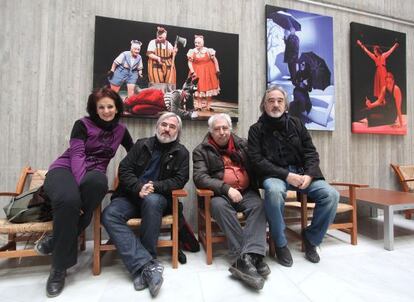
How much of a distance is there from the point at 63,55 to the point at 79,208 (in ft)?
5.46

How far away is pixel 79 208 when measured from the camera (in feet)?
4.76

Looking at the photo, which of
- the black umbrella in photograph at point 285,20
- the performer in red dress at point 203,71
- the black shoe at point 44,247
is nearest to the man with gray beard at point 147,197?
the black shoe at point 44,247

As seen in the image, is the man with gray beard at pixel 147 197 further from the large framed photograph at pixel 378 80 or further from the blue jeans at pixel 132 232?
the large framed photograph at pixel 378 80

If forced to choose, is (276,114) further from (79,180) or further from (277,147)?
(79,180)

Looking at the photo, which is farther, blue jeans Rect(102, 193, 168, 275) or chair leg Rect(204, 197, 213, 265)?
chair leg Rect(204, 197, 213, 265)

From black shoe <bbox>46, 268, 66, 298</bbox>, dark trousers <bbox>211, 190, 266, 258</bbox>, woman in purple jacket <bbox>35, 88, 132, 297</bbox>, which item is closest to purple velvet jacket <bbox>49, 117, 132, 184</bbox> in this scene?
woman in purple jacket <bbox>35, 88, 132, 297</bbox>

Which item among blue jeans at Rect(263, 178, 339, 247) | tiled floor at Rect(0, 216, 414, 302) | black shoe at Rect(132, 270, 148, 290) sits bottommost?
tiled floor at Rect(0, 216, 414, 302)

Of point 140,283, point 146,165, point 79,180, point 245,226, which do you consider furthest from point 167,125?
point 140,283

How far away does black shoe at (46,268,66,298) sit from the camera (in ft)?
4.37

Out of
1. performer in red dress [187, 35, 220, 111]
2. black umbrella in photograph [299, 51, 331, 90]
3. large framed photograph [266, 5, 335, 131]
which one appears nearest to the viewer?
performer in red dress [187, 35, 220, 111]

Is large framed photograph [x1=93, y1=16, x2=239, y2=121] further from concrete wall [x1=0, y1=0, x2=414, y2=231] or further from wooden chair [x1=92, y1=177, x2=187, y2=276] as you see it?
wooden chair [x1=92, y1=177, x2=187, y2=276]

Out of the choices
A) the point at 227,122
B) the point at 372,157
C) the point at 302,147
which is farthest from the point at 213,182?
the point at 372,157

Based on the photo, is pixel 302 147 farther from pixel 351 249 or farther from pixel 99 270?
pixel 99 270

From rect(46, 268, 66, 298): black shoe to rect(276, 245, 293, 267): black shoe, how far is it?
143cm
